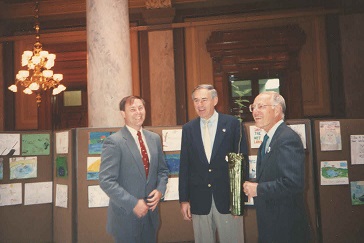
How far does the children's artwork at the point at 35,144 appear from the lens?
3.58 metres

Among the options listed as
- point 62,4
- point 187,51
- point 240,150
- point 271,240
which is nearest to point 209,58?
point 187,51

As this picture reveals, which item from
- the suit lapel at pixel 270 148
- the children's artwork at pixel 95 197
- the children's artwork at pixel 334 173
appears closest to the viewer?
the suit lapel at pixel 270 148

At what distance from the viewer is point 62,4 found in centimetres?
832

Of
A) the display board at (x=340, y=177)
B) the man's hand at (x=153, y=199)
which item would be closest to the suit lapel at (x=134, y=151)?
the man's hand at (x=153, y=199)

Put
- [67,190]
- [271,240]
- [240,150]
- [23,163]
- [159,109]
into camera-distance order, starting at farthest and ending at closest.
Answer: [159,109]
[23,163]
[67,190]
[240,150]
[271,240]

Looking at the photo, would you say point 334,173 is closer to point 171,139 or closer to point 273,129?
point 171,139

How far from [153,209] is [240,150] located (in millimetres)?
748

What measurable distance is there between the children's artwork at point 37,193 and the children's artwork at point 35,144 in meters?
0.33

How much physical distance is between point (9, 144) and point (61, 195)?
76 cm

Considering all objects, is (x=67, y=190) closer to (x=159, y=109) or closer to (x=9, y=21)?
(x=159, y=109)

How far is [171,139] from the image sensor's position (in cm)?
354

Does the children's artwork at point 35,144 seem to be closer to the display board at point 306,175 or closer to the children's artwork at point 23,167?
the children's artwork at point 23,167

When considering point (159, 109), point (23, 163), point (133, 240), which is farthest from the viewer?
point (159, 109)

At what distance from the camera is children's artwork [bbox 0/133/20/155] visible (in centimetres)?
352
